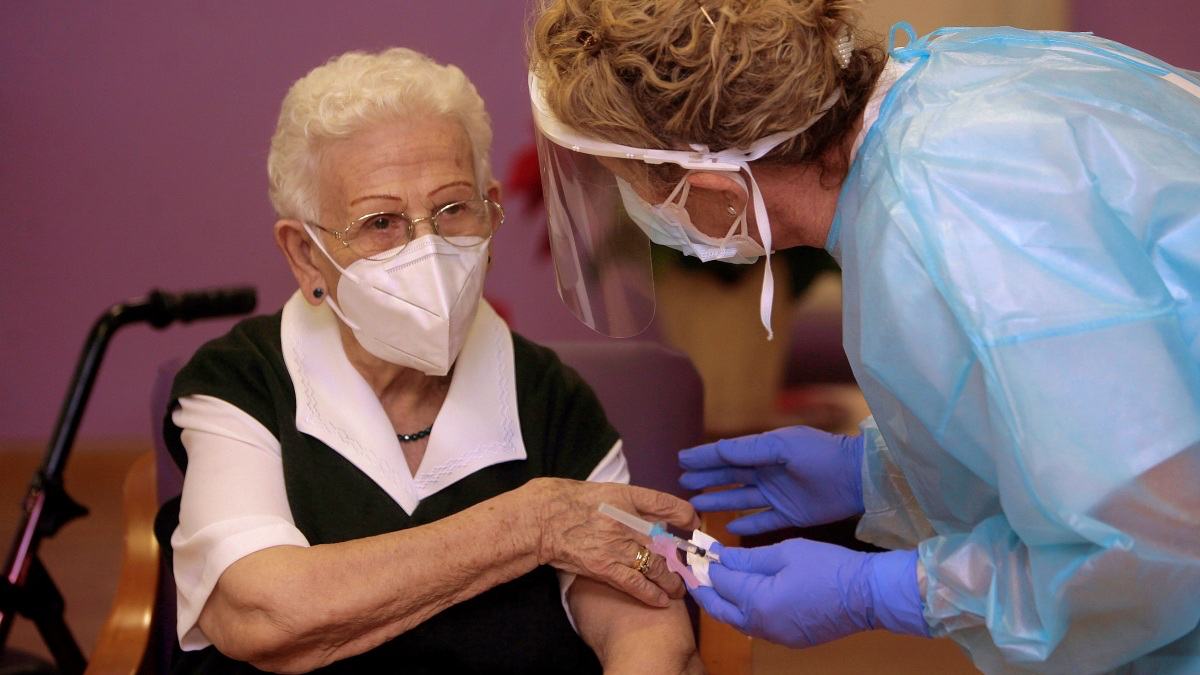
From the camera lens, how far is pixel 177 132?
3463 mm

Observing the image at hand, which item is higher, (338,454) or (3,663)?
(338,454)

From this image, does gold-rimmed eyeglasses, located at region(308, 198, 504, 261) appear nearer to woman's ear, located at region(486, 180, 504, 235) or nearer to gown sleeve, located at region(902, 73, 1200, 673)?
woman's ear, located at region(486, 180, 504, 235)

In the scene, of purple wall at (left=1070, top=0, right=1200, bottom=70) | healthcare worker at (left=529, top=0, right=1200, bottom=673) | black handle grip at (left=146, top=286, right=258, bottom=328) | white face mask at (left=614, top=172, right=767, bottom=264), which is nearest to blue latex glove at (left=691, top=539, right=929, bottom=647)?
healthcare worker at (left=529, top=0, right=1200, bottom=673)

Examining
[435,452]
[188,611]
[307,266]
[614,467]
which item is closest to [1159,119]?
[614,467]

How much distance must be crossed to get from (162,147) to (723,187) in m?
2.62

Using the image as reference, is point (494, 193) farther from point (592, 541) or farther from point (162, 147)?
point (162, 147)

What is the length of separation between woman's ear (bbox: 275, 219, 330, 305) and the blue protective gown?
79cm

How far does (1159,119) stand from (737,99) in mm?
461

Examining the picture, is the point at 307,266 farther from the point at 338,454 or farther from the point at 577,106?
the point at 577,106

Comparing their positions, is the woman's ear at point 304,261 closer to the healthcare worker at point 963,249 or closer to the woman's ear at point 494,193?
the woman's ear at point 494,193

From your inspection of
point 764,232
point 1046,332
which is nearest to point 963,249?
point 1046,332

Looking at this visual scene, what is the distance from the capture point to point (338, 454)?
5.39ft

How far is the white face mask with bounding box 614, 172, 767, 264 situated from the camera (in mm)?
1421

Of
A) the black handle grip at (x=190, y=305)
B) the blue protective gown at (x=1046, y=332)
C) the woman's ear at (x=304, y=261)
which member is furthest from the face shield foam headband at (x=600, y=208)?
the black handle grip at (x=190, y=305)
